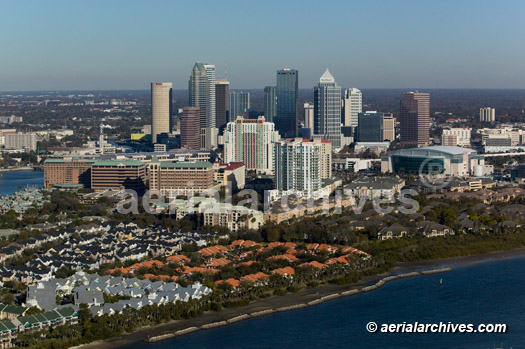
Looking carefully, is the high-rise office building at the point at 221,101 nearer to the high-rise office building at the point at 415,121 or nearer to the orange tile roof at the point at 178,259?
the high-rise office building at the point at 415,121

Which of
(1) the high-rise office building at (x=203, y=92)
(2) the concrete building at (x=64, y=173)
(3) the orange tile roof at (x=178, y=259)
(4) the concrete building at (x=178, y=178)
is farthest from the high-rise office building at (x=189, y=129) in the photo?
(3) the orange tile roof at (x=178, y=259)

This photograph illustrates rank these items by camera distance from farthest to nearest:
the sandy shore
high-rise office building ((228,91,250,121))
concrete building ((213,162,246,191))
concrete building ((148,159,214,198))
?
1. high-rise office building ((228,91,250,121))
2. concrete building ((213,162,246,191))
3. concrete building ((148,159,214,198))
4. the sandy shore

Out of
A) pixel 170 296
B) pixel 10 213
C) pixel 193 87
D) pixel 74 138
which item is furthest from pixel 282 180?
pixel 74 138

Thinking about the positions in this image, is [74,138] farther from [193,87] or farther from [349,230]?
[349,230]

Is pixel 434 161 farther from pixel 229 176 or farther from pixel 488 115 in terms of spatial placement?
pixel 488 115

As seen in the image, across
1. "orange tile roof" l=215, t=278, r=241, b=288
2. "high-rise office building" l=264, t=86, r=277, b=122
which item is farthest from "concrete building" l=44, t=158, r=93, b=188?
"high-rise office building" l=264, t=86, r=277, b=122

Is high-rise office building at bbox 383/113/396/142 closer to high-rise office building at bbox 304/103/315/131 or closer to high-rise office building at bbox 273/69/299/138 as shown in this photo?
high-rise office building at bbox 304/103/315/131
